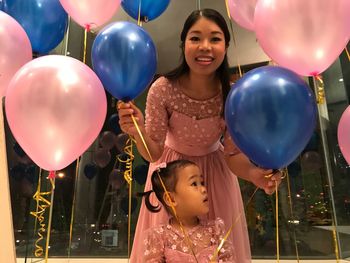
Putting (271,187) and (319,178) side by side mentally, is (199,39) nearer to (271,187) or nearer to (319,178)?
(271,187)

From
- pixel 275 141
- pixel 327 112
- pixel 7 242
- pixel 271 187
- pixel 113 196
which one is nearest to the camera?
pixel 275 141

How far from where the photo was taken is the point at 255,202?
2676mm

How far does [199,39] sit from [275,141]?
1.92 ft

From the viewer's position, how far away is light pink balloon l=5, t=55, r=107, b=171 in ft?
3.13

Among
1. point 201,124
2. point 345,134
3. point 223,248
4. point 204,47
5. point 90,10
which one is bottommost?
point 223,248

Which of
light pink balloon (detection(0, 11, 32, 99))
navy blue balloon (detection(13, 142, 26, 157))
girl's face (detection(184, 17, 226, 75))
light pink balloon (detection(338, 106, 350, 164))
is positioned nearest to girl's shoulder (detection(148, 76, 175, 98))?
girl's face (detection(184, 17, 226, 75))

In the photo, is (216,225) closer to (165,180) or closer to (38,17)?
(165,180)

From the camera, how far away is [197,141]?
1.39 m

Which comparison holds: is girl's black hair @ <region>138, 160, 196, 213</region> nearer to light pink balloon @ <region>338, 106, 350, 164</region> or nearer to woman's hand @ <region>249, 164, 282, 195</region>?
woman's hand @ <region>249, 164, 282, 195</region>

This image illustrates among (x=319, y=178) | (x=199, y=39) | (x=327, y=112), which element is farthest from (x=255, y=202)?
(x=199, y=39)

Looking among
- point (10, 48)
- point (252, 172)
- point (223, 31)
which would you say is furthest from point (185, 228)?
point (10, 48)

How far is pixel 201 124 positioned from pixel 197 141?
70 millimetres

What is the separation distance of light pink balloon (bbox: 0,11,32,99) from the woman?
48 cm

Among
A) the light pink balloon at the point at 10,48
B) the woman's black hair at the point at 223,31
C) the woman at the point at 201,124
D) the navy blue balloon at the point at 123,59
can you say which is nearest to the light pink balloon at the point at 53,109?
the navy blue balloon at the point at 123,59
